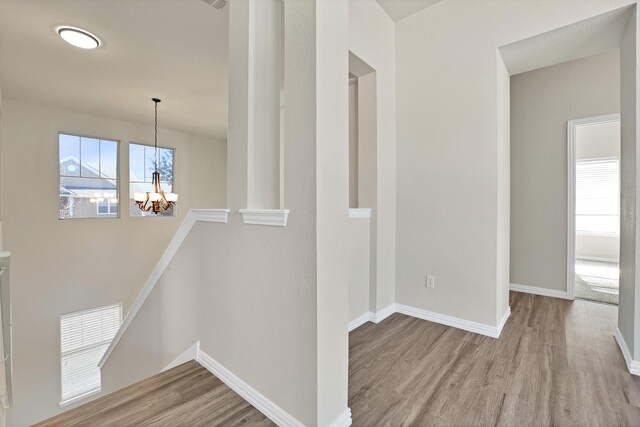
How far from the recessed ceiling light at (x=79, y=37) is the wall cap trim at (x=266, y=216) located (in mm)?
2638

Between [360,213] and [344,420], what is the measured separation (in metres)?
1.67

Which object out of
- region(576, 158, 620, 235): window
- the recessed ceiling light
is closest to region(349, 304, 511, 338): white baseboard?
the recessed ceiling light

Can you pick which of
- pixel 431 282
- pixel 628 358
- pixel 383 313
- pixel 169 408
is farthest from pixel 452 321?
pixel 169 408

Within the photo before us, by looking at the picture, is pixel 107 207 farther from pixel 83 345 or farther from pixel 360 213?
pixel 360 213

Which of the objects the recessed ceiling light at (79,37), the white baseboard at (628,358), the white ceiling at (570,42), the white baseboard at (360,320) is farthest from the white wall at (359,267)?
the recessed ceiling light at (79,37)

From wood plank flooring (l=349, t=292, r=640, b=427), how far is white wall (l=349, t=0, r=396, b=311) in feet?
1.44

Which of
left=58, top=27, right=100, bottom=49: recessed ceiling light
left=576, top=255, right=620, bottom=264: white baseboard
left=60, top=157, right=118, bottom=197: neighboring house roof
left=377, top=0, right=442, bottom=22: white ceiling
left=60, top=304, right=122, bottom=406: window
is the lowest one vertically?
left=60, top=304, right=122, bottom=406: window

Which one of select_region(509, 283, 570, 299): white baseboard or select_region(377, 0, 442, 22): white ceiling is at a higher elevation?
select_region(377, 0, 442, 22): white ceiling

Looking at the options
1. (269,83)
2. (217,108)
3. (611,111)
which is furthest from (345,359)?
(217,108)

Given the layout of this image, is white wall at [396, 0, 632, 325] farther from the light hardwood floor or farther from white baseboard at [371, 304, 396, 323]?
the light hardwood floor

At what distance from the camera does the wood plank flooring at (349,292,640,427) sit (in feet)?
5.25

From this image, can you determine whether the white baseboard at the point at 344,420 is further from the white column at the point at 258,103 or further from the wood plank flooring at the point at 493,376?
the white column at the point at 258,103

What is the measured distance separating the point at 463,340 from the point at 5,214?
20.3 ft

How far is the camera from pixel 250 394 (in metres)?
1.71
